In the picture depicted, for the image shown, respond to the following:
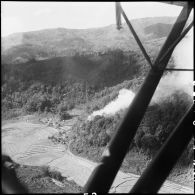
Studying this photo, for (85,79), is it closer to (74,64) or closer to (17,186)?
(74,64)

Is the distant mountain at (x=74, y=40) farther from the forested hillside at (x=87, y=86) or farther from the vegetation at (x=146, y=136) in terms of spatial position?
the vegetation at (x=146, y=136)

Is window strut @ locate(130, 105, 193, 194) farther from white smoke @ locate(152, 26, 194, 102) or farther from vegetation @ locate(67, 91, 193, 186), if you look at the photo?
white smoke @ locate(152, 26, 194, 102)

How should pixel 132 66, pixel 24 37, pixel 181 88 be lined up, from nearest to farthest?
1. pixel 181 88
2. pixel 132 66
3. pixel 24 37

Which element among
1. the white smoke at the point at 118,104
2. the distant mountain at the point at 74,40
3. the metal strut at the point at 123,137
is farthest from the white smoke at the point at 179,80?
the distant mountain at the point at 74,40

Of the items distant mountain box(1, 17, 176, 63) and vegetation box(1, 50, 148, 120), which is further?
distant mountain box(1, 17, 176, 63)

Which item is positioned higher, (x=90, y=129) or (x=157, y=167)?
(x=157, y=167)

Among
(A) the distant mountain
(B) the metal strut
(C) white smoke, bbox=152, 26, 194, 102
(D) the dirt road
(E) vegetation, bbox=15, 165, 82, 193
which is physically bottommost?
(A) the distant mountain

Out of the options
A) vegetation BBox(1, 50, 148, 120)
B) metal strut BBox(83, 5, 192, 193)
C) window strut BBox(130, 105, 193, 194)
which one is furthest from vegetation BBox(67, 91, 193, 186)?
window strut BBox(130, 105, 193, 194)

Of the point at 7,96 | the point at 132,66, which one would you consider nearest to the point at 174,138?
the point at 132,66
